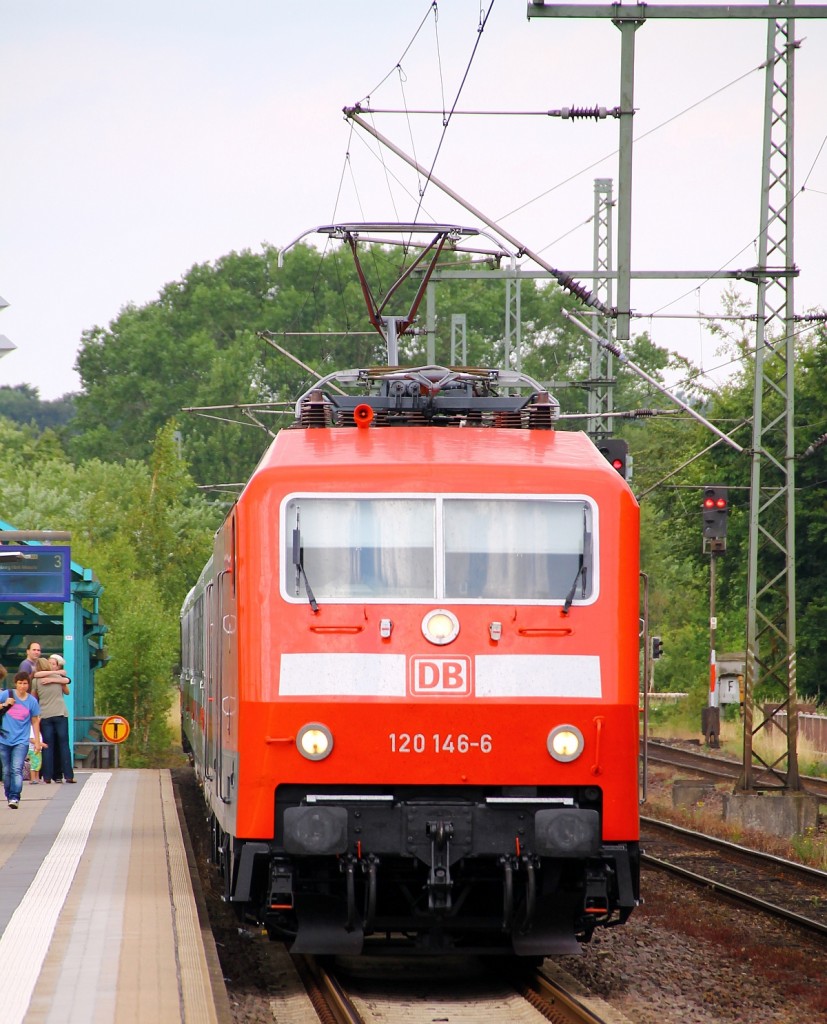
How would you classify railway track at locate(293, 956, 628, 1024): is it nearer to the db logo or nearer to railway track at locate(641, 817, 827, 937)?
the db logo

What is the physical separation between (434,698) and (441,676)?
125mm

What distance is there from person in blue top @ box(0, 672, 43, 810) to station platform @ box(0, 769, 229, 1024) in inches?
19.6

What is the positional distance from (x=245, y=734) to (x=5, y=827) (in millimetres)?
7295

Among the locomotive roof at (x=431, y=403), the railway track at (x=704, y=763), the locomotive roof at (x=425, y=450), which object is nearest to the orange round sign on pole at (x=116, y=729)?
the railway track at (x=704, y=763)

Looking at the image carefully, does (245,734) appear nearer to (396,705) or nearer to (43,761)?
(396,705)

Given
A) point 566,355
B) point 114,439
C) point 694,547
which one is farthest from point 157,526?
point 566,355

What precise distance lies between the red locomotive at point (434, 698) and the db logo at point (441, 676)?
0.01 m

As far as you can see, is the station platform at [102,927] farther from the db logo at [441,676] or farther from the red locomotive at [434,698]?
the db logo at [441,676]

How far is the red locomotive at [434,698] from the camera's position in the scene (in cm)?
874

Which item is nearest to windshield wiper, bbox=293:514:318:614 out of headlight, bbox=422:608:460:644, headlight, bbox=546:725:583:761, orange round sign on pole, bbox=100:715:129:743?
headlight, bbox=422:608:460:644

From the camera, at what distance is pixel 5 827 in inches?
601

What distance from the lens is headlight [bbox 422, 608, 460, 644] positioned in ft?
29.0

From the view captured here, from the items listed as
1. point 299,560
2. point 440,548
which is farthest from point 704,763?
point 299,560

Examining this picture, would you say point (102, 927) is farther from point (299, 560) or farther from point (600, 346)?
point (600, 346)
